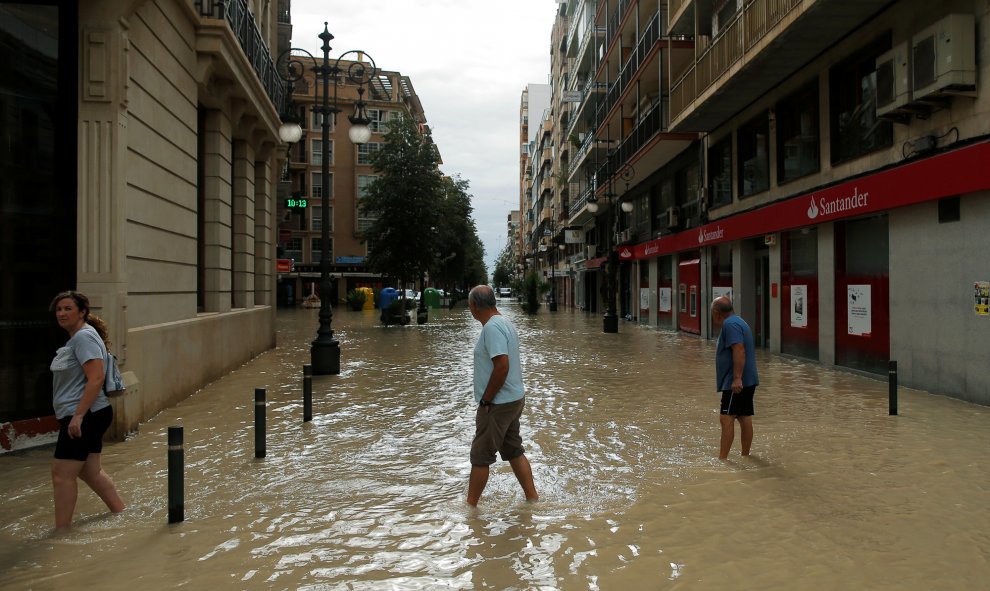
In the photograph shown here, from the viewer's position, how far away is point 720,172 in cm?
2092

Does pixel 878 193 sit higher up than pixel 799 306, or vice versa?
pixel 878 193

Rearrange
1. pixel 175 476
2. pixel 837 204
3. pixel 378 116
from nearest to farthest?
pixel 175 476 < pixel 837 204 < pixel 378 116

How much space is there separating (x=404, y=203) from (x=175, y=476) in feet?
86.4

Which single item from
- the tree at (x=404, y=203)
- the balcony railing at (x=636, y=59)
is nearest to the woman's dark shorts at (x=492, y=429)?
the balcony railing at (x=636, y=59)

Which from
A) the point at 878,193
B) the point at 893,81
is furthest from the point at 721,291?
the point at 893,81

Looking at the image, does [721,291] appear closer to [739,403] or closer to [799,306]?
[799,306]

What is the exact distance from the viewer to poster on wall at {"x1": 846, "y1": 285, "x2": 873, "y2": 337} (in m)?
12.7

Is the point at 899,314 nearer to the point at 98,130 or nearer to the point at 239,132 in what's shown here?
the point at 98,130

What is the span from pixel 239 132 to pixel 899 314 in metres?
13.3

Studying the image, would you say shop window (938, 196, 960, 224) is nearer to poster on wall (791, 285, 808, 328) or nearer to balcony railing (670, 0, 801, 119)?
balcony railing (670, 0, 801, 119)

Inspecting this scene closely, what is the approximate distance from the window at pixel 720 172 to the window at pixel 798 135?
11.0 feet

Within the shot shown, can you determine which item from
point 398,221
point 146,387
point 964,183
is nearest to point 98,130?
point 146,387

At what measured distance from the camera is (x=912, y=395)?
10.4 metres

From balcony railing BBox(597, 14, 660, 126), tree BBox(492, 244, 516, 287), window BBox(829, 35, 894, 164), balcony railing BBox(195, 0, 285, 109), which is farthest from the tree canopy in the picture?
tree BBox(492, 244, 516, 287)
